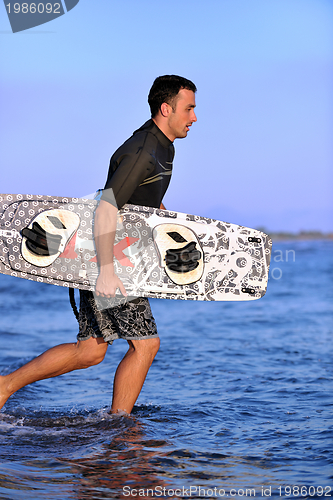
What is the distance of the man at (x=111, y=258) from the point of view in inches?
118

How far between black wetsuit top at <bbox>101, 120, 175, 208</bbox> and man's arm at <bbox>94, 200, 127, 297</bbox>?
69 millimetres

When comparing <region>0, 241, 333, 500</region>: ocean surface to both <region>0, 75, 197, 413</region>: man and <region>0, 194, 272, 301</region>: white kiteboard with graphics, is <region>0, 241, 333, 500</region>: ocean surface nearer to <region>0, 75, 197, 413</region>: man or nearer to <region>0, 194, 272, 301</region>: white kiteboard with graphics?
<region>0, 75, 197, 413</region>: man

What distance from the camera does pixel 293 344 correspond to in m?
6.20

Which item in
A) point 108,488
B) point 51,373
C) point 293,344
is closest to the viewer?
point 108,488

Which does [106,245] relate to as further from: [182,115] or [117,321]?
[182,115]

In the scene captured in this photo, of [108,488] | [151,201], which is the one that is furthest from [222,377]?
[108,488]

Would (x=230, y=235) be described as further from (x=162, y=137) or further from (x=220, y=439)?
(x=220, y=439)

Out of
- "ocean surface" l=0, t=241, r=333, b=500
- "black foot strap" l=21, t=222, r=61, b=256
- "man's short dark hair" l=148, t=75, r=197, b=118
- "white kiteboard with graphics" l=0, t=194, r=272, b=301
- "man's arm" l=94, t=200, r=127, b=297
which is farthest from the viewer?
"black foot strap" l=21, t=222, r=61, b=256

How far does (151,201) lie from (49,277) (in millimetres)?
911

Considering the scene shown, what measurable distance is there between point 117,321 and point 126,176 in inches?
35.7

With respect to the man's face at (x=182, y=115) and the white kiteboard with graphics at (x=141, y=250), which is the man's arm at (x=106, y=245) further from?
the man's face at (x=182, y=115)

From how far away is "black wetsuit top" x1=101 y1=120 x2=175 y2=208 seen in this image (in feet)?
9.77
